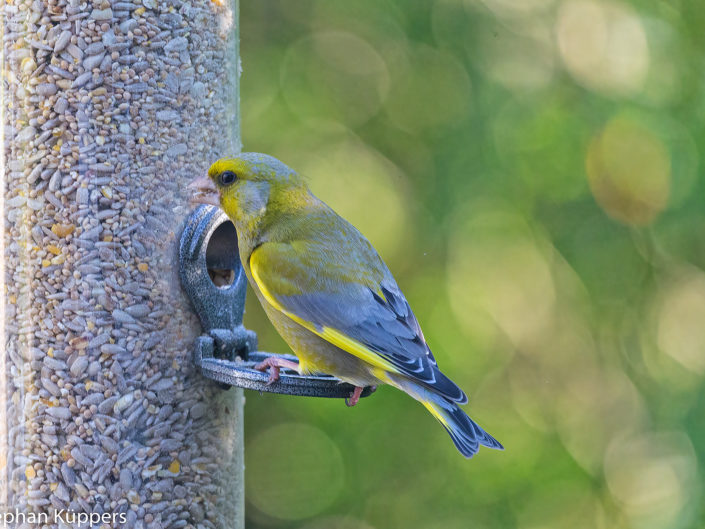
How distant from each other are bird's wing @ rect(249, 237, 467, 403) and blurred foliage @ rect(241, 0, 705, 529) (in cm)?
151

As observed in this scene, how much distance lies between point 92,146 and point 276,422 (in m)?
2.41

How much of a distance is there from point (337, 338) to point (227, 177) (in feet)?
2.27

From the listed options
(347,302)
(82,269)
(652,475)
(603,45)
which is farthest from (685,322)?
(82,269)

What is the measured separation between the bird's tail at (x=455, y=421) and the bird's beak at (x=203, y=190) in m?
0.89

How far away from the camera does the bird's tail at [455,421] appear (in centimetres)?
309

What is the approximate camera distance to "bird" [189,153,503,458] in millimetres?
3201

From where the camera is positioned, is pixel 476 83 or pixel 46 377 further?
pixel 476 83

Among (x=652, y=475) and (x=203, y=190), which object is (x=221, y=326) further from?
(x=652, y=475)

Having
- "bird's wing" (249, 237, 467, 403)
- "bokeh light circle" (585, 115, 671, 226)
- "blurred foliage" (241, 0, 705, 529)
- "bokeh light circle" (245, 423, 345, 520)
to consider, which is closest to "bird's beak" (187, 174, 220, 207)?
"bird's wing" (249, 237, 467, 403)

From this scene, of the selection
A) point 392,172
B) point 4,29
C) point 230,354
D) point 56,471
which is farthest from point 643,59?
point 56,471

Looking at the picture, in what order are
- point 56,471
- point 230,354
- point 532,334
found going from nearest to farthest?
point 56,471 < point 230,354 < point 532,334

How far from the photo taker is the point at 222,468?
3496mm

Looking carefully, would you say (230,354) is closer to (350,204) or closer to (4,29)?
(4,29)

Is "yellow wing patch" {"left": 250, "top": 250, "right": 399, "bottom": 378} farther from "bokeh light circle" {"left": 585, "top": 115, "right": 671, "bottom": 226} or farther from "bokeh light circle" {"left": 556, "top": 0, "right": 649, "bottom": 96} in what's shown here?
"bokeh light circle" {"left": 556, "top": 0, "right": 649, "bottom": 96}
